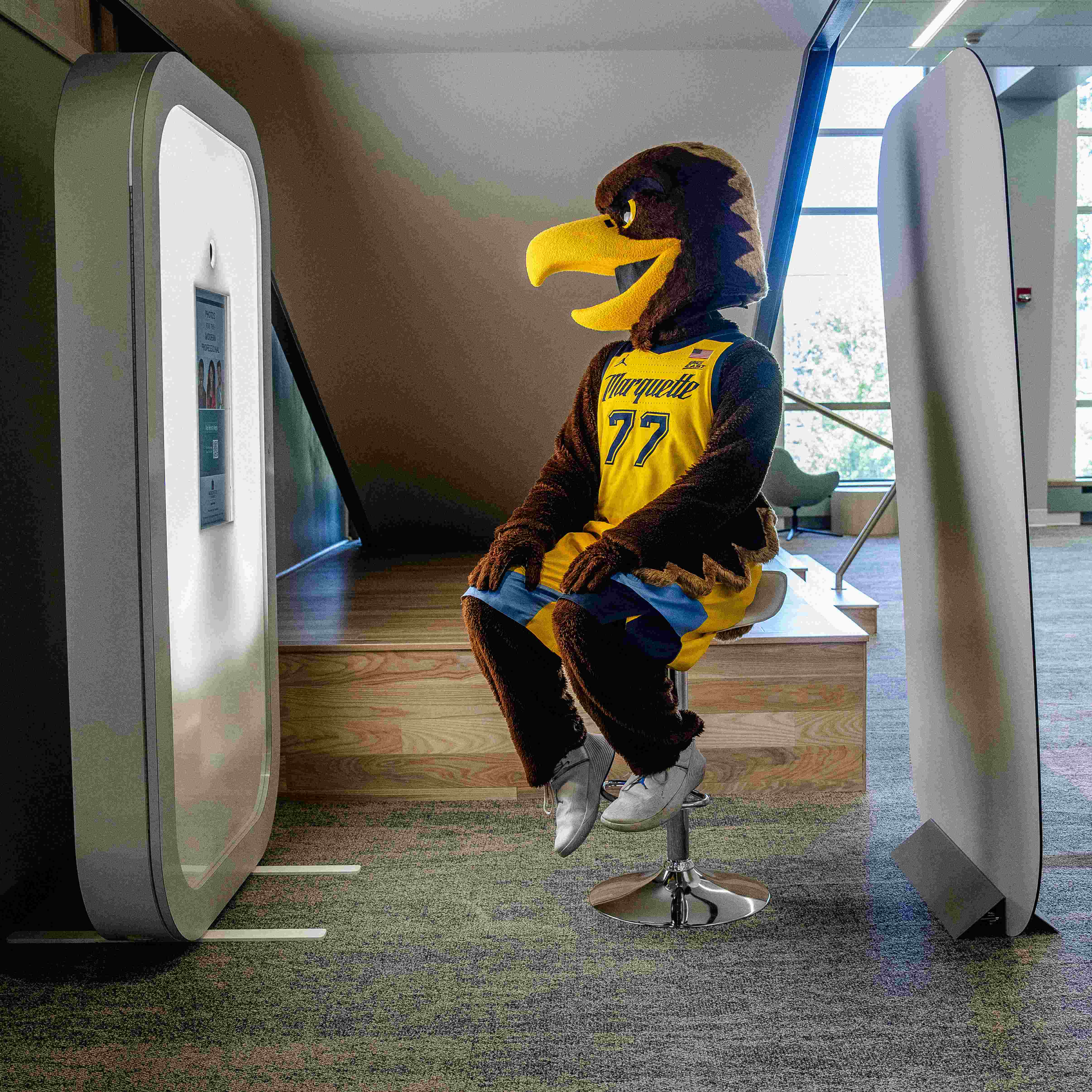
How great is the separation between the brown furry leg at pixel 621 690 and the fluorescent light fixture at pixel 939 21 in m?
2.88

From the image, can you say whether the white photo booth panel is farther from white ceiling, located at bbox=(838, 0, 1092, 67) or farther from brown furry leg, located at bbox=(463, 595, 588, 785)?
white ceiling, located at bbox=(838, 0, 1092, 67)

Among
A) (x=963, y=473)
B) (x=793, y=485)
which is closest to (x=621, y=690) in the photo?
(x=963, y=473)

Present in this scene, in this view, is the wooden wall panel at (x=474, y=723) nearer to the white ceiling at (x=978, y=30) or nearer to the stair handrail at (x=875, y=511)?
the stair handrail at (x=875, y=511)

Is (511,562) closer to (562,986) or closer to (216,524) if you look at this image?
(216,524)

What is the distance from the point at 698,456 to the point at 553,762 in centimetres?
54

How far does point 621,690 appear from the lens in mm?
1493

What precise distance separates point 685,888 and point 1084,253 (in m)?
7.60

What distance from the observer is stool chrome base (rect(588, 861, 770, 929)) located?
1.68 meters

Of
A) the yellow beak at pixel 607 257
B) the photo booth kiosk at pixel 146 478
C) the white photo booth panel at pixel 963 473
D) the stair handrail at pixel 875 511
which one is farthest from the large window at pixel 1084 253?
the photo booth kiosk at pixel 146 478

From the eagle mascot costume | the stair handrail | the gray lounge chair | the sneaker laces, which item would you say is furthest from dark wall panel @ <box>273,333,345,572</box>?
the gray lounge chair

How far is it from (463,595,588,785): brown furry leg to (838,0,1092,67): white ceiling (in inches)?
66.7

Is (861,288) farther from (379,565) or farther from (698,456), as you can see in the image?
(698,456)

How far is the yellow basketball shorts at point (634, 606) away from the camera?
1485 millimetres

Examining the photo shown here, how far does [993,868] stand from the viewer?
161 centimetres
